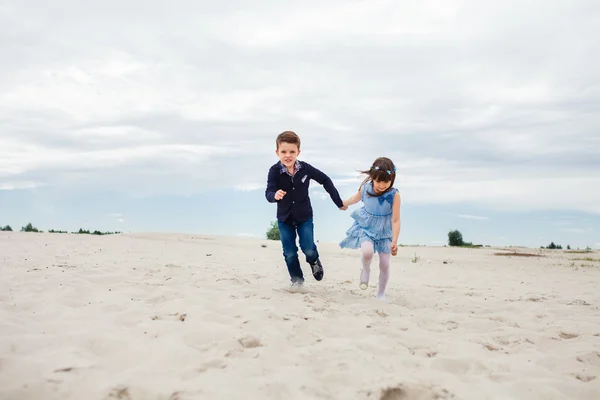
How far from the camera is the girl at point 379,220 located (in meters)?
6.14

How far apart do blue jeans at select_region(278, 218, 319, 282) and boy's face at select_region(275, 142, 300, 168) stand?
0.82 m

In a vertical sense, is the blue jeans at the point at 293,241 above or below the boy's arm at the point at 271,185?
below

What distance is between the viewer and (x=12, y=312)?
186 inches

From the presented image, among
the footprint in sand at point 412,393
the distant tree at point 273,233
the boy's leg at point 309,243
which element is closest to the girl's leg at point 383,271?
the boy's leg at point 309,243

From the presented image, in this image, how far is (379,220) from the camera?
634cm

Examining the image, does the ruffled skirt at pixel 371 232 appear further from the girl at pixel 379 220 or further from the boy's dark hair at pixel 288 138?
the boy's dark hair at pixel 288 138

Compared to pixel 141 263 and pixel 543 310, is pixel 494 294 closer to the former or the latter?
pixel 543 310

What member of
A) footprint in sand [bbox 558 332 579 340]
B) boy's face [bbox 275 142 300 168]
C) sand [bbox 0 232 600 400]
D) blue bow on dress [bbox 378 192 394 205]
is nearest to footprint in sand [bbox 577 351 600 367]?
sand [bbox 0 232 600 400]

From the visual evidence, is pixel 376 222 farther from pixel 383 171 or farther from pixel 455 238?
pixel 455 238

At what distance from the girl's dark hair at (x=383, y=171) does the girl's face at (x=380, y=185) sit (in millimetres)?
30

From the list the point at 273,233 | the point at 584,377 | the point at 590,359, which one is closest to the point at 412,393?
the point at 584,377

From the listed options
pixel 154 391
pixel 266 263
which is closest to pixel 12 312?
pixel 154 391

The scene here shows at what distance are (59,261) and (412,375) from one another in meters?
6.35

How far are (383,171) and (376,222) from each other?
668mm
